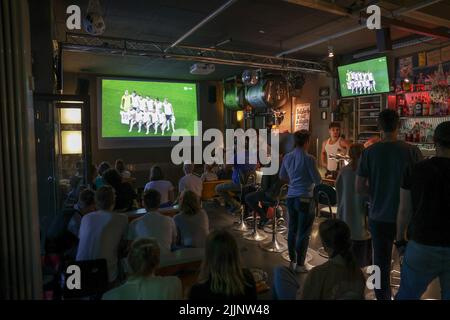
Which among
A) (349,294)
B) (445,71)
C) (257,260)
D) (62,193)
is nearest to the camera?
(349,294)

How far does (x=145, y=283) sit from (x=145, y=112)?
25.0 ft

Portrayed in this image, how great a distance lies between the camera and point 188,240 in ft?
9.55

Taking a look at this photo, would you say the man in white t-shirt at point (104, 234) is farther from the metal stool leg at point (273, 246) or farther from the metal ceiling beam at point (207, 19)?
the metal ceiling beam at point (207, 19)

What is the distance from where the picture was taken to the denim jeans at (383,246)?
2.38m

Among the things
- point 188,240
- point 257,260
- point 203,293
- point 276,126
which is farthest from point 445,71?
point 203,293

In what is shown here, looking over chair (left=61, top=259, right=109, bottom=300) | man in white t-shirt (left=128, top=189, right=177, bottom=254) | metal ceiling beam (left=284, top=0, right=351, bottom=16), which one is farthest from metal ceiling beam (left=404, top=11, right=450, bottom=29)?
chair (left=61, top=259, right=109, bottom=300)

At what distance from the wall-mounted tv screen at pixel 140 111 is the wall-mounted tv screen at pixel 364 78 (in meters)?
4.51

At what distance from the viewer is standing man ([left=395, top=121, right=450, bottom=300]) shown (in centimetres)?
177

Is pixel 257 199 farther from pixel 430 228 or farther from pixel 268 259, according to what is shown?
pixel 430 228

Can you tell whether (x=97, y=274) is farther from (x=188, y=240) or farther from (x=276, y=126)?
(x=276, y=126)

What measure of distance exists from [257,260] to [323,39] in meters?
3.76

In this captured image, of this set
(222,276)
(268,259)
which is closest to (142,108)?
(268,259)

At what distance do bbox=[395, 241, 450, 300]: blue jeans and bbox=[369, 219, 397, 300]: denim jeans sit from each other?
1.70 feet

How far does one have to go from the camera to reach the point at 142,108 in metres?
8.78
